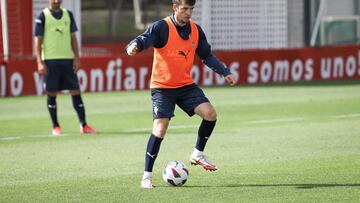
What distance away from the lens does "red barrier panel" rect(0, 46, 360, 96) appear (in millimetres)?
24578

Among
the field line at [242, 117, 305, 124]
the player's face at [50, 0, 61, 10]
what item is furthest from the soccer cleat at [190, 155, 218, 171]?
the field line at [242, 117, 305, 124]

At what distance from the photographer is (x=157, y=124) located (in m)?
10.8

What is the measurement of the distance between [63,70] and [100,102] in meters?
6.23

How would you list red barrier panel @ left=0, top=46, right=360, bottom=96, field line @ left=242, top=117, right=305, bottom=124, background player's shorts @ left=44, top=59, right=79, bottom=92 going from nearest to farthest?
1. background player's shorts @ left=44, top=59, right=79, bottom=92
2. field line @ left=242, top=117, right=305, bottom=124
3. red barrier panel @ left=0, top=46, right=360, bottom=96

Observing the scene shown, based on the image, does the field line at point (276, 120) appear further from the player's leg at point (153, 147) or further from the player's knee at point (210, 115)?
the player's leg at point (153, 147)

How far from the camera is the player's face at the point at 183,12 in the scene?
10672mm

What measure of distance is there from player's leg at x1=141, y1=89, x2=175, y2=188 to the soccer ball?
0.17 meters

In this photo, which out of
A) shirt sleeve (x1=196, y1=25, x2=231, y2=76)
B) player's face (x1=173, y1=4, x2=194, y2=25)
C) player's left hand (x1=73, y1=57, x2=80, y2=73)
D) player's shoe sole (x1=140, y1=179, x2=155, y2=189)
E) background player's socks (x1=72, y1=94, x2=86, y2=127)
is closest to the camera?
player's shoe sole (x1=140, y1=179, x2=155, y2=189)

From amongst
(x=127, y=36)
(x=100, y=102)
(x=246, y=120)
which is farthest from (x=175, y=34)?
(x=127, y=36)

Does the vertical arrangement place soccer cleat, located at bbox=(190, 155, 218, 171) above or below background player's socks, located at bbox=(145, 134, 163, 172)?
below

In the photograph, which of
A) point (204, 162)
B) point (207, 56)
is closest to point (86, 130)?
point (207, 56)

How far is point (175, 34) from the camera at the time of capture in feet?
35.8

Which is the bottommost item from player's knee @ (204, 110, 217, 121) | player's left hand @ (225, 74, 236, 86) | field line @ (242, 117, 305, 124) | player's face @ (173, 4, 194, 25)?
field line @ (242, 117, 305, 124)

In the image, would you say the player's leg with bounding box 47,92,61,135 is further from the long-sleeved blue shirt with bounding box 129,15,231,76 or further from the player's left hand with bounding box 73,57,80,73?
the long-sleeved blue shirt with bounding box 129,15,231,76
